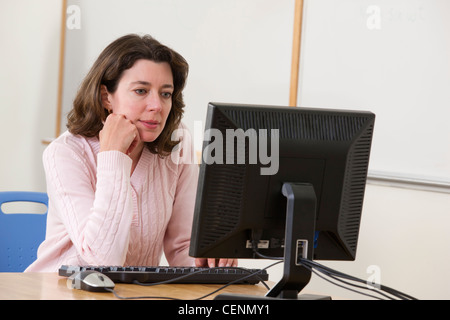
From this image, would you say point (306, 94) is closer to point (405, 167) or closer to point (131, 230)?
point (405, 167)

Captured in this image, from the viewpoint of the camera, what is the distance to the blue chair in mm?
2199

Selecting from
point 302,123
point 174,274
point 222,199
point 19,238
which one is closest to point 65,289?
point 174,274

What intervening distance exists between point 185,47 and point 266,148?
2.17 meters

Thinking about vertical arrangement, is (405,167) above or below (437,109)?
below

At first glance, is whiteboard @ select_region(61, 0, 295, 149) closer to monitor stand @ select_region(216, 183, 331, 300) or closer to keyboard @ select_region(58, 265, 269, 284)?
keyboard @ select_region(58, 265, 269, 284)

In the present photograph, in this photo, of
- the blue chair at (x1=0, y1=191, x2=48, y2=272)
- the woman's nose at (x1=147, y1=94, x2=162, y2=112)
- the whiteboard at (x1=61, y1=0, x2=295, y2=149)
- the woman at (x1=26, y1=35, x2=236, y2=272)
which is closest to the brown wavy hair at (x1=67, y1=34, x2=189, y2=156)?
the woman at (x1=26, y1=35, x2=236, y2=272)

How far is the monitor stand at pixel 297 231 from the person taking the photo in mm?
1238

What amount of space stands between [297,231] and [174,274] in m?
0.43

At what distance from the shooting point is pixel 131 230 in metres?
1.91

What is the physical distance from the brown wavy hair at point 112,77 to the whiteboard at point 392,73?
85cm

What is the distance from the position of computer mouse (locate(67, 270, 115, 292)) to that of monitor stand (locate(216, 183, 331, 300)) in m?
0.28

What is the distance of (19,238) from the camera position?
222cm

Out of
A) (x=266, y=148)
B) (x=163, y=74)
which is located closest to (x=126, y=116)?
(x=163, y=74)

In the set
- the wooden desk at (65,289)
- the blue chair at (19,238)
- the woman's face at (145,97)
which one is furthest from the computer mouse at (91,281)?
the blue chair at (19,238)
